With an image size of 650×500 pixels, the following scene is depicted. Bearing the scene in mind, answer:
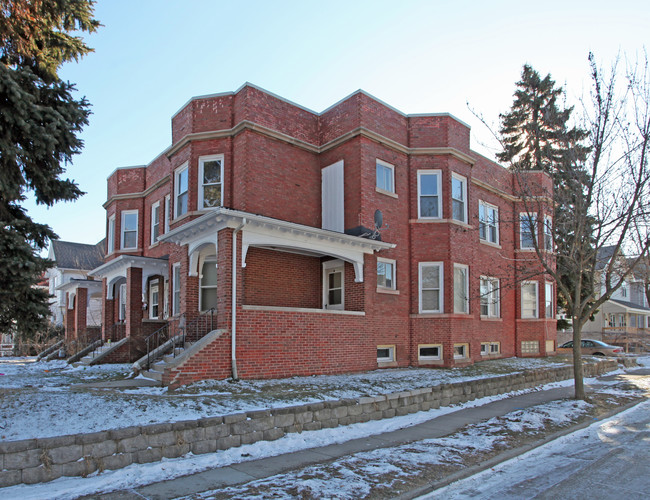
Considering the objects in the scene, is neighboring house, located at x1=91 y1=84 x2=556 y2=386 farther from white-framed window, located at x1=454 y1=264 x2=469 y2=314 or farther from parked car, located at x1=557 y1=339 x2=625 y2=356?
parked car, located at x1=557 y1=339 x2=625 y2=356

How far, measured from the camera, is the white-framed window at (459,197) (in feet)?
55.1

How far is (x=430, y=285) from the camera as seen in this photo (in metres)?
16.2

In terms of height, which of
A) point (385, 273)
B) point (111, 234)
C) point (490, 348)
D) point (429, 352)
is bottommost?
point (490, 348)

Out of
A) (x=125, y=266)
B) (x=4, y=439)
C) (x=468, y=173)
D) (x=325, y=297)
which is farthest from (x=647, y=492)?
(x=125, y=266)

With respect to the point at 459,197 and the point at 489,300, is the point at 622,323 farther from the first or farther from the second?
the point at 459,197

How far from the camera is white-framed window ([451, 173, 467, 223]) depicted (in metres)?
16.8

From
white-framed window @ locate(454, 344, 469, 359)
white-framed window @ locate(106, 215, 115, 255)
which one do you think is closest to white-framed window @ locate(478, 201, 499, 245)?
white-framed window @ locate(454, 344, 469, 359)

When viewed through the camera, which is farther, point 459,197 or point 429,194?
point 459,197

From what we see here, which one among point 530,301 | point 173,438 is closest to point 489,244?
point 530,301

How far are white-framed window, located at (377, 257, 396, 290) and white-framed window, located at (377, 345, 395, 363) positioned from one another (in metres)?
1.84

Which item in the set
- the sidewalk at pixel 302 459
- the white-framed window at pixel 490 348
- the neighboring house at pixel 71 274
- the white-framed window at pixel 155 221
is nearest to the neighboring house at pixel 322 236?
the white-framed window at pixel 490 348

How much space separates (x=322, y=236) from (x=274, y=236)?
1.52 metres

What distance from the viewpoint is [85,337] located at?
20391 millimetres

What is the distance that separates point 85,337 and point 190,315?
9.42 metres
